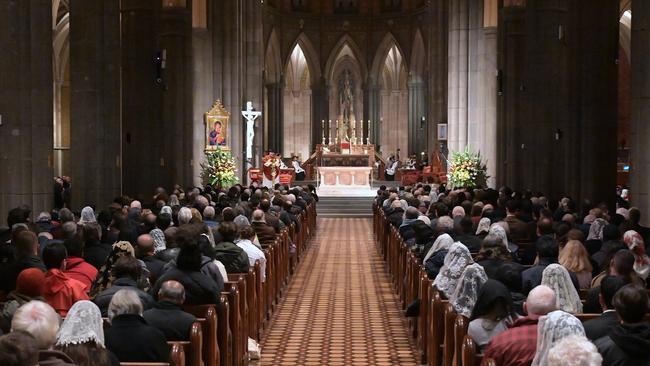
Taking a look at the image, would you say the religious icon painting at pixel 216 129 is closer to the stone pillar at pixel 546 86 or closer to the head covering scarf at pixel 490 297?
the stone pillar at pixel 546 86

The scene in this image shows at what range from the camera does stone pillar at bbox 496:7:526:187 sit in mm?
28062

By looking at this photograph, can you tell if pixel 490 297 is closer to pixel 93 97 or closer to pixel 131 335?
pixel 131 335

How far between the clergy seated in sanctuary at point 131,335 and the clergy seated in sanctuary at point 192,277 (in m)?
1.68

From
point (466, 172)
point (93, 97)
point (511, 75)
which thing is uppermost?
point (511, 75)

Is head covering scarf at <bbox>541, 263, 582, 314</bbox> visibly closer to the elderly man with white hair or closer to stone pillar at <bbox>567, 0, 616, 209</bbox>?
the elderly man with white hair

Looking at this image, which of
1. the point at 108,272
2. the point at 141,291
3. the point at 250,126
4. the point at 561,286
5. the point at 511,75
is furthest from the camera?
the point at 250,126

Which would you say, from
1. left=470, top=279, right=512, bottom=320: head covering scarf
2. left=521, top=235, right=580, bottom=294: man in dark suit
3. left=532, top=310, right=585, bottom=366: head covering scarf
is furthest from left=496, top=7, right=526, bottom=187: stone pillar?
left=532, top=310, right=585, bottom=366: head covering scarf

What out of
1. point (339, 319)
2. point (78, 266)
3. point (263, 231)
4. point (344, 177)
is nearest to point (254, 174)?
point (344, 177)

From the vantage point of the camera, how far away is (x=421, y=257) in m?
11.4

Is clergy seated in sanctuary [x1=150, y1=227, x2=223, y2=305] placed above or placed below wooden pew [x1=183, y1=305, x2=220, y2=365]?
above

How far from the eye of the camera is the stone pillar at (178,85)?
27.4 meters

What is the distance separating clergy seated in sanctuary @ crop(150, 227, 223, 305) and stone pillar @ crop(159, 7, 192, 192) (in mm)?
19427

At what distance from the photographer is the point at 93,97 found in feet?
60.7

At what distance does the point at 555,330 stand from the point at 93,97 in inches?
605
